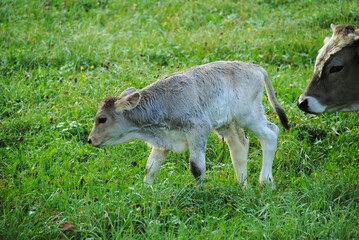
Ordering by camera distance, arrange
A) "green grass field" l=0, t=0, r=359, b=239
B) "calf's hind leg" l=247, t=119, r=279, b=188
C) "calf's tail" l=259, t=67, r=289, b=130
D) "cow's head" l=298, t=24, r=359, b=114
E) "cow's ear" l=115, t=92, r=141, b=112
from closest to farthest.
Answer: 1. "green grass field" l=0, t=0, r=359, b=239
2. "cow's ear" l=115, t=92, r=141, b=112
3. "cow's head" l=298, t=24, r=359, b=114
4. "calf's hind leg" l=247, t=119, r=279, b=188
5. "calf's tail" l=259, t=67, r=289, b=130

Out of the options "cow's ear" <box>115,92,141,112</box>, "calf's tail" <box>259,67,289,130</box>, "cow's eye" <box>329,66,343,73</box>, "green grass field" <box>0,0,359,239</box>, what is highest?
"cow's eye" <box>329,66,343,73</box>

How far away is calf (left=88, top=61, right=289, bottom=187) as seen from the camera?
16.8 feet

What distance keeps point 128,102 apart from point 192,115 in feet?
2.33

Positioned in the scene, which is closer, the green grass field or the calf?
the green grass field

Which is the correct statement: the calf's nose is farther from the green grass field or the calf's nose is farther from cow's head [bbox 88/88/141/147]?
cow's head [bbox 88/88/141/147]

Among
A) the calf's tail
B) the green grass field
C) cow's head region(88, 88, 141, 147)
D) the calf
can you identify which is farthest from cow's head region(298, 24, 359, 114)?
cow's head region(88, 88, 141, 147)

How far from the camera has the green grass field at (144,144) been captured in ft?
14.7

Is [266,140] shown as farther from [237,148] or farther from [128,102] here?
[128,102]

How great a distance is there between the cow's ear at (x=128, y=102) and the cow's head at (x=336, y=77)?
1914 millimetres

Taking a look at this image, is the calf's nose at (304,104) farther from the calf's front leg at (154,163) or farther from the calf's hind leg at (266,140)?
the calf's front leg at (154,163)

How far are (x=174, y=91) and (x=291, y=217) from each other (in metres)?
1.85

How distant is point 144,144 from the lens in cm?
644

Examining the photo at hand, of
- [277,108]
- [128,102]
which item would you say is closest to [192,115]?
[128,102]

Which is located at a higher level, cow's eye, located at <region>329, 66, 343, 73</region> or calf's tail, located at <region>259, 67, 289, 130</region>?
cow's eye, located at <region>329, 66, 343, 73</region>
